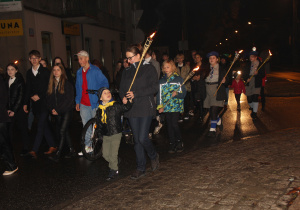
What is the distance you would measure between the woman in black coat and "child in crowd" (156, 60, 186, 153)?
170cm

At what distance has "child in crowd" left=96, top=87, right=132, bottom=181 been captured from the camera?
18.6ft

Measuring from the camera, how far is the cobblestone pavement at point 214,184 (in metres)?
4.55

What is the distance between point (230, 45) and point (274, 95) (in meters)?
44.6

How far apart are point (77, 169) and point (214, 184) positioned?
2.48 m

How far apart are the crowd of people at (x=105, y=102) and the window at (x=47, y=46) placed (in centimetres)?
846

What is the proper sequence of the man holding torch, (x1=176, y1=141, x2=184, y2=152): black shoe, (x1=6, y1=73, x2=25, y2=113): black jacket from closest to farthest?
(x1=6, y1=73, x2=25, y2=113): black jacket → (x1=176, y1=141, x2=184, y2=152): black shoe → the man holding torch

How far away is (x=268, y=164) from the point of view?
5898 millimetres

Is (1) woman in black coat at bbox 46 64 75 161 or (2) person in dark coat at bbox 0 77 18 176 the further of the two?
(1) woman in black coat at bbox 46 64 75 161

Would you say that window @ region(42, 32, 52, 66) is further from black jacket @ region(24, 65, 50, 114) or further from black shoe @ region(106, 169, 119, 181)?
black shoe @ region(106, 169, 119, 181)

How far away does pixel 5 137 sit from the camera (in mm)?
6223

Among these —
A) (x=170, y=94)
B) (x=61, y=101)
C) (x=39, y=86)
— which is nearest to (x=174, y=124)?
(x=170, y=94)

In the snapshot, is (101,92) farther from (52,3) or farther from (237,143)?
(52,3)

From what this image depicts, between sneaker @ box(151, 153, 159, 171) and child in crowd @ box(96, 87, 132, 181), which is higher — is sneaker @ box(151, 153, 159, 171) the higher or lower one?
the lower one

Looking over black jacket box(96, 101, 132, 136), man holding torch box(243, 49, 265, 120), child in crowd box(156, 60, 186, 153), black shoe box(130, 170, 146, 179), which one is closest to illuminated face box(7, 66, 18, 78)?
black jacket box(96, 101, 132, 136)
